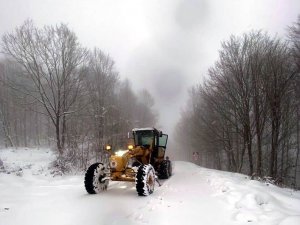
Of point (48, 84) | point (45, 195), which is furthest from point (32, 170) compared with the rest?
point (48, 84)

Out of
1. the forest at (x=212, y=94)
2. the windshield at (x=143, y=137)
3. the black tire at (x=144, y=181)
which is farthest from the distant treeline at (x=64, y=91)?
the black tire at (x=144, y=181)

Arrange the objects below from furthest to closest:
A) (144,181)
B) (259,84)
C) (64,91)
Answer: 1. (64,91)
2. (259,84)
3. (144,181)

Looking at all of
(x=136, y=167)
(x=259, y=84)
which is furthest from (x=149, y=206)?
(x=259, y=84)

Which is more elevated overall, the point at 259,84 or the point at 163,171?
the point at 259,84

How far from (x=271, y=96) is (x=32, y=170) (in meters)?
14.8

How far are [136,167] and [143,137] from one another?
2.69 meters

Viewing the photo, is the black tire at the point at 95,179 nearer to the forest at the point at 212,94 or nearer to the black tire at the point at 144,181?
the black tire at the point at 144,181

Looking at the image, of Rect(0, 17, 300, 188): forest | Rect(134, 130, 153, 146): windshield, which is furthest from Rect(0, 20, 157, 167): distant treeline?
Rect(134, 130, 153, 146): windshield

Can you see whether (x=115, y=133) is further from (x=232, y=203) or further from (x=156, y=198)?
(x=232, y=203)

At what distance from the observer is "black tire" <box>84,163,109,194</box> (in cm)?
1095

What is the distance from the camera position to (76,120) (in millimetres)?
28375

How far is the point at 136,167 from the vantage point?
43.1 ft

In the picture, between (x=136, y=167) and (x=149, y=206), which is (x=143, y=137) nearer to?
(x=136, y=167)

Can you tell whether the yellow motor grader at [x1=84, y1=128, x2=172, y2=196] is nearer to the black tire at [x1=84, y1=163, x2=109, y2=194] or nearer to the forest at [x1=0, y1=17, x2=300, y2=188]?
the black tire at [x1=84, y1=163, x2=109, y2=194]
